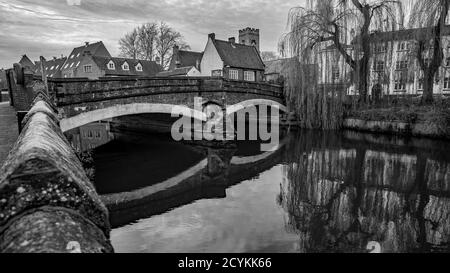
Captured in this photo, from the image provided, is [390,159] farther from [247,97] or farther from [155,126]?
[155,126]

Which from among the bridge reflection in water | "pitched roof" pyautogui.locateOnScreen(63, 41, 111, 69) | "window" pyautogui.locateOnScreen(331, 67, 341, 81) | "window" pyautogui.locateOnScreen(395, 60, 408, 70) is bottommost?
the bridge reflection in water

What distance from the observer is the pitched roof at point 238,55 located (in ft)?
109

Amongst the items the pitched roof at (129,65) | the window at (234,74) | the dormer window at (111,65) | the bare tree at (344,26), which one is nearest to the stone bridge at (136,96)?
the bare tree at (344,26)

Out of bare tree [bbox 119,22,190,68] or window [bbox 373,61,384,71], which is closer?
window [bbox 373,61,384,71]

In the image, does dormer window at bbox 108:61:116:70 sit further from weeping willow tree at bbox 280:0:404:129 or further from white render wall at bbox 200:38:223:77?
weeping willow tree at bbox 280:0:404:129

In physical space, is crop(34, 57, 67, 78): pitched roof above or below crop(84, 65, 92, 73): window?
above

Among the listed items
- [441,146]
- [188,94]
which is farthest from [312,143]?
[188,94]

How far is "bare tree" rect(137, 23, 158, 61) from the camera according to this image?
45500 mm

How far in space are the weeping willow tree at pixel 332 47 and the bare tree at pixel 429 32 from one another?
189 centimetres

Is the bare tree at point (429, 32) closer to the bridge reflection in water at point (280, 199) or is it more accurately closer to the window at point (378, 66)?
the window at point (378, 66)

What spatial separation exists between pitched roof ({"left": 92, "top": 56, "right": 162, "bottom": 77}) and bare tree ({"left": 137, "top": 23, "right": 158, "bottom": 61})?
13.6 feet

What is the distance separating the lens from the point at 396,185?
28.8ft

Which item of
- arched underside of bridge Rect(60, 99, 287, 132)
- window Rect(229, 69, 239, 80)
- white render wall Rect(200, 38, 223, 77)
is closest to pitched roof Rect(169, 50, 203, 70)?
white render wall Rect(200, 38, 223, 77)
